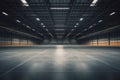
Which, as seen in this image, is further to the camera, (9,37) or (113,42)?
(9,37)

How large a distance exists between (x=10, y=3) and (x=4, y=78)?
58.8 ft

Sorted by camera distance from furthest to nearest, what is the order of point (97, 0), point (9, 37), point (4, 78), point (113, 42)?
point (9, 37) < point (113, 42) < point (97, 0) < point (4, 78)

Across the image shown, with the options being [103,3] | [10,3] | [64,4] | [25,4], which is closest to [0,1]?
[10,3]

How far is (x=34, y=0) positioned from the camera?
19.6 m

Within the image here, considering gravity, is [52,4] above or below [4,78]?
above

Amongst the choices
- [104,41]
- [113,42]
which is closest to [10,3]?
[113,42]

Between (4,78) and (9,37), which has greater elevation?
(9,37)

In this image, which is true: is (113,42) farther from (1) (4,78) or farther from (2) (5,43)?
(1) (4,78)

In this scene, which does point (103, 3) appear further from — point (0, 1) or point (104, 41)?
point (104, 41)

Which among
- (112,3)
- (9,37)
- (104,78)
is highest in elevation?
(112,3)

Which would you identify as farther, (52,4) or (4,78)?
(52,4)

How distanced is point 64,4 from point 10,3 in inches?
347

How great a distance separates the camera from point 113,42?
43.6m

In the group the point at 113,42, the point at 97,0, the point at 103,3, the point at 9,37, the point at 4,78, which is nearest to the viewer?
the point at 4,78
